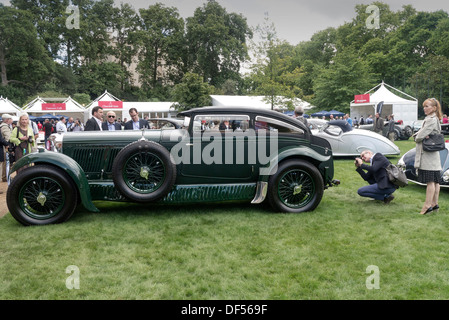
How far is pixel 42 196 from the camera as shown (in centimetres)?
495

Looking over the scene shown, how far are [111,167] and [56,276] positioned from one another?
2286 mm

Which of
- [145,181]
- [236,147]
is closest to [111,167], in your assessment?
[145,181]

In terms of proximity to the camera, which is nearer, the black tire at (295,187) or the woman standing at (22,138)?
the black tire at (295,187)

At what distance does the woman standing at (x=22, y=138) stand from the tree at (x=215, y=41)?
50664mm

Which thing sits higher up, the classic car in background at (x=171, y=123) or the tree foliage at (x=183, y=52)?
the tree foliage at (x=183, y=52)

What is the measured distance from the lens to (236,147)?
5.56 meters

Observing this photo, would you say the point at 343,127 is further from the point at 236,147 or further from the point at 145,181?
the point at 145,181

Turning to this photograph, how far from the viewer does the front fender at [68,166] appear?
16.2 ft

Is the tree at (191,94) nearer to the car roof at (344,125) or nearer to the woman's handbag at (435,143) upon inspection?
the car roof at (344,125)

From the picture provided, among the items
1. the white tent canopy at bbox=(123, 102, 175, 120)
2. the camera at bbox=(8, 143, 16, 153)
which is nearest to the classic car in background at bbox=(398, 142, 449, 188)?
the camera at bbox=(8, 143, 16, 153)

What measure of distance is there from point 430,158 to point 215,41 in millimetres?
55129

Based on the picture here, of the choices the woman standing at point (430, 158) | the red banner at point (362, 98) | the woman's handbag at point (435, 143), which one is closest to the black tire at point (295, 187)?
the woman standing at point (430, 158)

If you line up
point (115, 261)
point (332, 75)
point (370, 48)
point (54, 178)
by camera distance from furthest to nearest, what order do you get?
point (370, 48), point (332, 75), point (54, 178), point (115, 261)

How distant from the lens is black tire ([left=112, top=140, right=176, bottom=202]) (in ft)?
16.6
